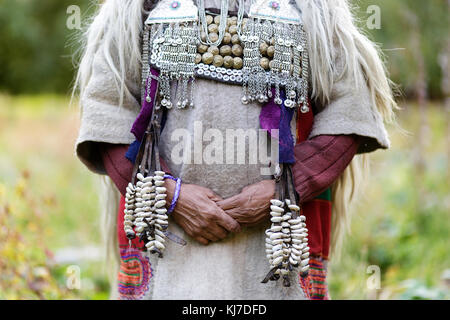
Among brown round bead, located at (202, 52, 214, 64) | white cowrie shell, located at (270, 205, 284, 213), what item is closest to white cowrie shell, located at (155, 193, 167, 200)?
white cowrie shell, located at (270, 205, 284, 213)

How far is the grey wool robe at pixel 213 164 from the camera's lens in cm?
172

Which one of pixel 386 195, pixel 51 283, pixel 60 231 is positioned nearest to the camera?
pixel 51 283

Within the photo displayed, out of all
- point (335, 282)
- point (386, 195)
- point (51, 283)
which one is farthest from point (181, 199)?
point (386, 195)

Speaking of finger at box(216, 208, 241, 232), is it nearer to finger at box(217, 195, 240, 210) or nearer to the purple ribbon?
finger at box(217, 195, 240, 210)

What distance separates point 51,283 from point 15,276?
0.20 m

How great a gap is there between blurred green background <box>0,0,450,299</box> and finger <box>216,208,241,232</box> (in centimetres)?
79

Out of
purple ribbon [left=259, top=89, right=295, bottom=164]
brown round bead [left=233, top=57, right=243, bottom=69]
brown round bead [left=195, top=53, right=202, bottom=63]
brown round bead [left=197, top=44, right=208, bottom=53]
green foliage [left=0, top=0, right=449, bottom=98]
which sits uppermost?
green foliage [left=0, top=0, right=449, bottom=98]

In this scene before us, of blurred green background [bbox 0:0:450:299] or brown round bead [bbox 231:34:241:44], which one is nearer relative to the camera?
brown round bead [bbox 231:34:241:44]

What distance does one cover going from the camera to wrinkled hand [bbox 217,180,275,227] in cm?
168

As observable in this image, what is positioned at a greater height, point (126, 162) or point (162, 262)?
point (126, 162)

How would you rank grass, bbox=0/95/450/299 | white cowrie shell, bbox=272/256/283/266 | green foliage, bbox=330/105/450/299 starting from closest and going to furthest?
1. white cowrie shell, bbox=272/256/283/266
2. grass, bbox=0/95/450/299
3. green foliage, bbox=330/105/450/299

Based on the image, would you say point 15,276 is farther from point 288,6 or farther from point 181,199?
point 288,6

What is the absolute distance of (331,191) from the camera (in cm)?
215
